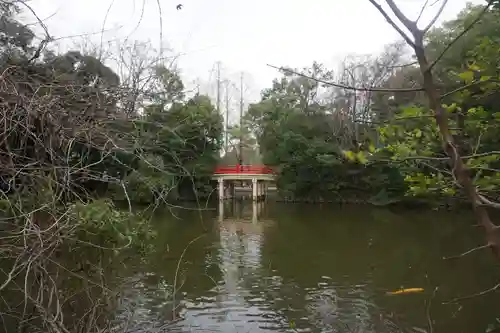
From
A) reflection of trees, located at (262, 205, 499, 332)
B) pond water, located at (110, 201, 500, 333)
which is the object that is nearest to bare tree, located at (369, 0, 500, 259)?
pond water, located at (110, 201, 500, 333)

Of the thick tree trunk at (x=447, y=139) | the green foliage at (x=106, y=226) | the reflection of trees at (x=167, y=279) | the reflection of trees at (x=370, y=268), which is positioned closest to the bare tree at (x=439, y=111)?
the thick tree trunk at (x=447, y=139)

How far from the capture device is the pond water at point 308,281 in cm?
593

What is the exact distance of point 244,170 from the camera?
84.9 ft

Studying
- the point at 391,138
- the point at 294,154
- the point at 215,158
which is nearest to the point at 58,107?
the point at 391,138

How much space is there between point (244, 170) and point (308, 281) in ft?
59.2

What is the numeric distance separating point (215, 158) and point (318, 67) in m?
9.89

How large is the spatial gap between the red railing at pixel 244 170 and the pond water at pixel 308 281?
33.2 ft

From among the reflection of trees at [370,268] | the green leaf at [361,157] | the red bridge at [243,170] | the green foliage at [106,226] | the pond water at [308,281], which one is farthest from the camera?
the red bridge at [243,170]

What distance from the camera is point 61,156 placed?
1658 millimetres

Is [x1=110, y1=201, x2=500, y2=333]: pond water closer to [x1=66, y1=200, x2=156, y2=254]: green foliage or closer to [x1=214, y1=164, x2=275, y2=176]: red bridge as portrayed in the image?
[x1=66, y1=200, x2=156, y2=254]: green foliage

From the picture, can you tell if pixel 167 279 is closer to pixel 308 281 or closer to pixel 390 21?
pixel 308 281

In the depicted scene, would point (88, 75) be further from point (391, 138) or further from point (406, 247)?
point (406, 247)

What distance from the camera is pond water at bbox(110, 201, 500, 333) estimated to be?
593 centimetres

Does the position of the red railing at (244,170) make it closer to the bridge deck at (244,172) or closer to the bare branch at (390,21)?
the bridge deck at (244,172)
